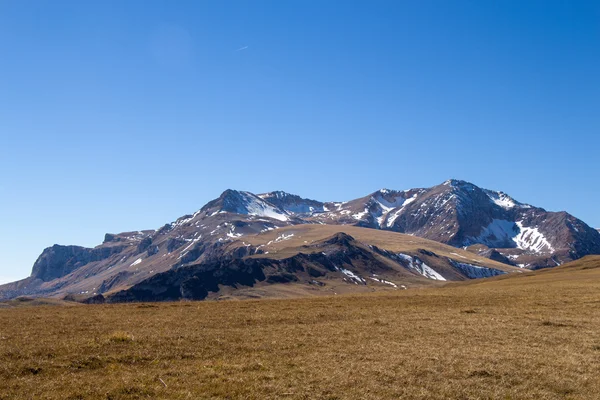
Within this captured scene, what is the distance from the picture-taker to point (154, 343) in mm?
29188

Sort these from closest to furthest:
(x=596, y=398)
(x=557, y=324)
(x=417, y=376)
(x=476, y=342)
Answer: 1. (x=596, y=398)
2. (x=417, y=376)
3. (x=476, y=342)
4. (x=557, y=324)

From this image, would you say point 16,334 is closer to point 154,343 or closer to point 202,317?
point 154,343

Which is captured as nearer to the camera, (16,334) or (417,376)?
(417,376)

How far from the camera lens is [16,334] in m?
31.0

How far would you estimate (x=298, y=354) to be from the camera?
92.4 ft

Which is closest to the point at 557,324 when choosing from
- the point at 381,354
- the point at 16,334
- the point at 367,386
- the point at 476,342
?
the point at 476,342

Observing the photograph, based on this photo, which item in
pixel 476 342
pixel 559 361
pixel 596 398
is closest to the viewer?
pixel 596 398

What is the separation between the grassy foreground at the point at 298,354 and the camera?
22156 mm

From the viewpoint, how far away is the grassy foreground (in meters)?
22.2


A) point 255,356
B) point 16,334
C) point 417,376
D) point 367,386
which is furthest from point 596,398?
point 16,334

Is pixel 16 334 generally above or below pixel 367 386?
above

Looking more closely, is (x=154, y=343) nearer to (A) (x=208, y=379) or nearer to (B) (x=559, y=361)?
(A) (x=208, y=379)

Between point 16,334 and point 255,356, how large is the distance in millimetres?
14652

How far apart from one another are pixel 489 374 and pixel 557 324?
16.2 metres
